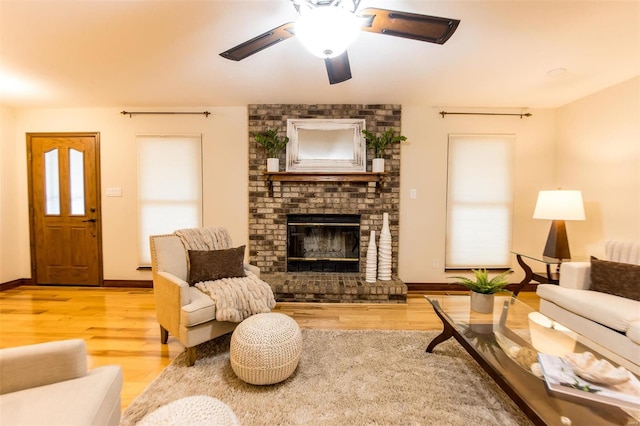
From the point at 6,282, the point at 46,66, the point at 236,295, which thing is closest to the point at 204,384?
the point at 236,295

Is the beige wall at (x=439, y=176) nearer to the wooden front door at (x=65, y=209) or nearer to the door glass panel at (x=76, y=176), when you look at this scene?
the wooden front door at (x=65, y=209)

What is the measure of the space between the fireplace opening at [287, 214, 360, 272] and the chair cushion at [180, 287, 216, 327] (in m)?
1.70

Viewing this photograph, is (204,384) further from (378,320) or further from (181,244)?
(378,320)

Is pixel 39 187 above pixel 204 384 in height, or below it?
above

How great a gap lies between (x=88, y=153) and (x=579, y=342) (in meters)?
5.44

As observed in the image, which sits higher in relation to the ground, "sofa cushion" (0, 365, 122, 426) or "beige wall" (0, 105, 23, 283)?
"beige wall" (0, 105, 23, 283)

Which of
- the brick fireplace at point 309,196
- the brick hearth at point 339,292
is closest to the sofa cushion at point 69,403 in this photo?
the brick hearth at point 339,292

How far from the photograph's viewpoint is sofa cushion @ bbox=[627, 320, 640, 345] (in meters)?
1.82

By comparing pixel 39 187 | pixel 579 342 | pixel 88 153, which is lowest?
pixel 579 342

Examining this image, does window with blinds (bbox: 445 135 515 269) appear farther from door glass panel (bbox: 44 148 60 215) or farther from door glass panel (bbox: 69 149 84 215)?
door glass panel (bbox: 44 148 60 215)

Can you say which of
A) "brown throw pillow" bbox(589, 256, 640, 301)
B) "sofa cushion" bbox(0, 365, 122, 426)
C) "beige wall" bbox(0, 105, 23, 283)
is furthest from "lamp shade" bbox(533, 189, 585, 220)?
"beige wall" bbox(0, 105, 23, 283)

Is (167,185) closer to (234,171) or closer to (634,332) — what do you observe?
(234,171)

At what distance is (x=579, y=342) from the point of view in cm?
167

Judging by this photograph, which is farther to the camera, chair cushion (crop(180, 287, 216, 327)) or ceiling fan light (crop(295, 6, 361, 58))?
chair cushion (crop(180, 287, 216, 327))
